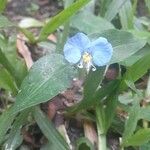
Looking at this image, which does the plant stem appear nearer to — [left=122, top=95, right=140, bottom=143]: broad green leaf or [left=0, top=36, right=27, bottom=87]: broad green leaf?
[left=122, top=95, right=140, bottom=143]: broad green leaf

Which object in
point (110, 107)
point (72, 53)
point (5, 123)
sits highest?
point (72, 53)

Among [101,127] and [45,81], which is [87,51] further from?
[101,127]

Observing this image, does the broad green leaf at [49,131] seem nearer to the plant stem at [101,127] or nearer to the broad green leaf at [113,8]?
the plant stem at [101,127]

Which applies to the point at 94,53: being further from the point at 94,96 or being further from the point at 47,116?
the point at 47,116

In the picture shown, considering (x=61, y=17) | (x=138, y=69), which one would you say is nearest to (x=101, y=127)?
(x=138, y=69)

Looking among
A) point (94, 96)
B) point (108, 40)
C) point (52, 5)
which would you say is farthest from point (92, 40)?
point (52, 5)
